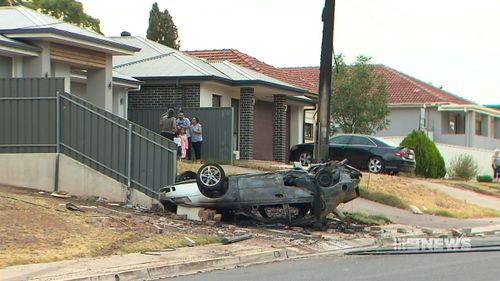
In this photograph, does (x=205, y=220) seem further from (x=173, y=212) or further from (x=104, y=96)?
(x=104, y=96)

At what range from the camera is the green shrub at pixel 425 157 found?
30766 mm

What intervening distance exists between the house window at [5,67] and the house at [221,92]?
7081 mm

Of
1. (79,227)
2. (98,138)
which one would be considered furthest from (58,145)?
(79,227)

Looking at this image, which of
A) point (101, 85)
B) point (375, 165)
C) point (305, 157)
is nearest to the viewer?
point (101, 85)

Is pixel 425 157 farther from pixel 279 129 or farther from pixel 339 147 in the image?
pixel 279 129

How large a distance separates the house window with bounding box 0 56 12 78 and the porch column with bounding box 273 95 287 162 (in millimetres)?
12620

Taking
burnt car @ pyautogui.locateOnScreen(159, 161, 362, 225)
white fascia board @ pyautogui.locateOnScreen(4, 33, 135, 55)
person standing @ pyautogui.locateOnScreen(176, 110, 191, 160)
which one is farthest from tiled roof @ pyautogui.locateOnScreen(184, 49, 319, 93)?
burnt car @ pyautogui.locateOnScreen(159, 161, 362, 225)

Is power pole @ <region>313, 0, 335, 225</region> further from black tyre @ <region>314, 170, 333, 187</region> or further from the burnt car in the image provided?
black tyre @ <region>314, 170, 333, 187</region>

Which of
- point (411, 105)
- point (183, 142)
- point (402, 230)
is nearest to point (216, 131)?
point (183, 142)

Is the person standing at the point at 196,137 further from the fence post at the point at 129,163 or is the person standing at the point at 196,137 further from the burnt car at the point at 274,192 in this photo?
the burnt car at the point at 274,192

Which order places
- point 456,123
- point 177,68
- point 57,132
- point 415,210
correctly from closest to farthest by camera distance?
point 57,132 < point 415,210 < point 177,68 < point 456,123

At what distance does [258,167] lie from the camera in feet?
77.3

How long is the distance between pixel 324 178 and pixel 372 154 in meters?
12.0

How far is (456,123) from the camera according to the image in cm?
5022
